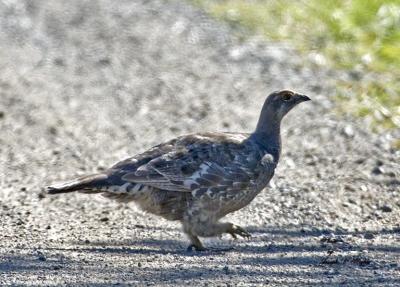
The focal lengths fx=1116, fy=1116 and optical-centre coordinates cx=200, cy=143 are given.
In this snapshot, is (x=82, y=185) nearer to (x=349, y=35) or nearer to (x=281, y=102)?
(x=281, y=102)

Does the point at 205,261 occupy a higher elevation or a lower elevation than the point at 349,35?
lower

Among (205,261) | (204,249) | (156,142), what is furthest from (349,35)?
(205,261)

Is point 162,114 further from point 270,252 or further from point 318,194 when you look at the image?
point 270,252

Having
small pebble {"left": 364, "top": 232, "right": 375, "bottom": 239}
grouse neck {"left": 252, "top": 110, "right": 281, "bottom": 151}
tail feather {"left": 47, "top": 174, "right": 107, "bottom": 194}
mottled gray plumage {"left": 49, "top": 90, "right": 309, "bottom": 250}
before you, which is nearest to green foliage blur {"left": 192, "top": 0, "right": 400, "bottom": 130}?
grouse neck {"left": 252, "top": 110, "right": 281, "bottom": 151}

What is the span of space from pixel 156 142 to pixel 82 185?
356cm

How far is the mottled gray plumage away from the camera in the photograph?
8.29 meters

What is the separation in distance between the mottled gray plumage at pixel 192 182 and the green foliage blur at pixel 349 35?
3.95 metres

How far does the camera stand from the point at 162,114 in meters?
12.8

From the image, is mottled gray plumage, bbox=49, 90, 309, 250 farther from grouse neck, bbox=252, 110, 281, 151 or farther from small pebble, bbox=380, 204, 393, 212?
small pebble, bbox=380, 204, 393, 212

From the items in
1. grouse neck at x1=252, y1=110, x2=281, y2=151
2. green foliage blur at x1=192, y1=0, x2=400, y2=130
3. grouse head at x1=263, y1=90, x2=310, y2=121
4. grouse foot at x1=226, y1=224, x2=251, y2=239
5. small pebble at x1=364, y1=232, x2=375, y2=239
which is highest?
green foliage blur at x1=192, y1=0, x2=400, y2=130

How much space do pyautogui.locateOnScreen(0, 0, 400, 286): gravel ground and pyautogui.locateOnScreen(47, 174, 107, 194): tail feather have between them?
41 centimetres

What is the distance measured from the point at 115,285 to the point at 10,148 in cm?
492

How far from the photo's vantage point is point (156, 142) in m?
11.6

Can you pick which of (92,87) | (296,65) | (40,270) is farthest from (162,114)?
(40,270)
